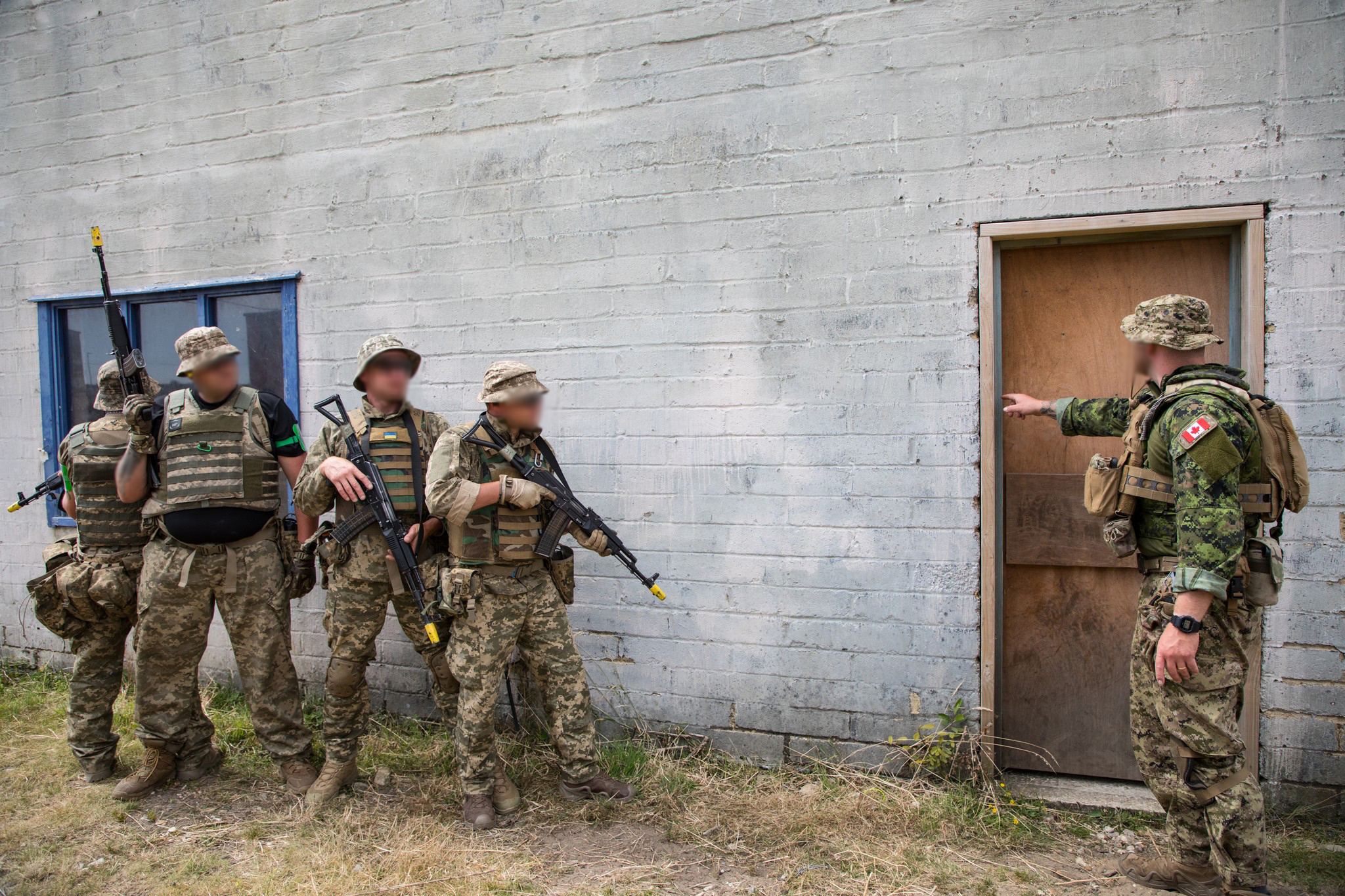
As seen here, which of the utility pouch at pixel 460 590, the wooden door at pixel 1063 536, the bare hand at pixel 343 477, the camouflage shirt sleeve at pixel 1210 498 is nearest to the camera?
the camouflage shirt sleeve at pixel 1210 498

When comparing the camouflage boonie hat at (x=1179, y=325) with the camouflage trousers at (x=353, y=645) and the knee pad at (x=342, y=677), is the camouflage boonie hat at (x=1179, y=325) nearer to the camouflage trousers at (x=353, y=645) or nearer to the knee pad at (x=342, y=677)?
the camouflage trousers at (x=353, y=645)

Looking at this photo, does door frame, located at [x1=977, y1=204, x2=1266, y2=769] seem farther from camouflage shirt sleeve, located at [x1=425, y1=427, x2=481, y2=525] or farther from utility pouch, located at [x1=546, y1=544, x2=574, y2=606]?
camouflage shirt sleeve, located at [x1=425, y1=427, x2=481, y2=525]

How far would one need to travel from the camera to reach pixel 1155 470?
2.81m

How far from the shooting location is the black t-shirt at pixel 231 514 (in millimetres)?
3627

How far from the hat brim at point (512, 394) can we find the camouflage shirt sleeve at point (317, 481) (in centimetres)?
75

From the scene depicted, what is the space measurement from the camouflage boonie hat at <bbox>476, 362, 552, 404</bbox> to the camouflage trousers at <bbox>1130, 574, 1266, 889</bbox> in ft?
8.14

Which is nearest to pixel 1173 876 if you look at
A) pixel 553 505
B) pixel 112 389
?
pixel 553 505

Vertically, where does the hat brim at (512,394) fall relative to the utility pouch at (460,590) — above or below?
above

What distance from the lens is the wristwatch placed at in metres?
2.59

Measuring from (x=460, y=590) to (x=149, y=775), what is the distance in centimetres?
189

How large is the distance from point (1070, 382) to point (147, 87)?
546 centimetres

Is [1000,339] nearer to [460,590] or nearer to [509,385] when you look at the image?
[509,385]

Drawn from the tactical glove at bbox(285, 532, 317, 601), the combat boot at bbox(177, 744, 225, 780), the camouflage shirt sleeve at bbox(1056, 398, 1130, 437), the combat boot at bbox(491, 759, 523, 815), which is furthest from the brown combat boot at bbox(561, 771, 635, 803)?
the camouflage shirt sleeve at bbox(1056, 398, 1130, 437)

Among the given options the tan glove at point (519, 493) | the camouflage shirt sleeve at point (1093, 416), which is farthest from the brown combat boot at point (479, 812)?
the camouflage shirt sleeve at point (1093, 416)
